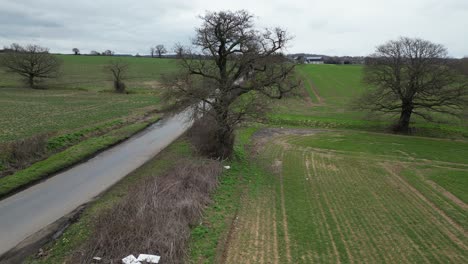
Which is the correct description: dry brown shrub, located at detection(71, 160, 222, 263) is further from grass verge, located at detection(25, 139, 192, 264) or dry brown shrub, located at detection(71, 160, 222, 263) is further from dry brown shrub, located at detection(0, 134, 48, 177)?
dry brown shrub, located at detection(0, 134, 48, 177)

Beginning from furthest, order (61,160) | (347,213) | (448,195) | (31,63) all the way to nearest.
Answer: (31,63), (61,160), (448,195), (347,213)

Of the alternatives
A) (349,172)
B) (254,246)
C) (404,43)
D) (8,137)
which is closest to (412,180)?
(349,172)

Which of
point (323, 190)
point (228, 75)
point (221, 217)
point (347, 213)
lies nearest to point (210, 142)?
point (228, 75)

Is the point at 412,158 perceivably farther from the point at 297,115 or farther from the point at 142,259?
the point at 142,259

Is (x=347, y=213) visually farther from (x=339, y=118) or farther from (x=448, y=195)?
(x=339, y=118)

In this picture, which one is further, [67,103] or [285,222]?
[67,103]

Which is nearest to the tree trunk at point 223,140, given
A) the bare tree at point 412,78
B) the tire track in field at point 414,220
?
the tire track in field at point 414,220

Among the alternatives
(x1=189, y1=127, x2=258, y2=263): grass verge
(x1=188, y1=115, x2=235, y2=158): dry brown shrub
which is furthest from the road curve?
(x1=189, y1=127, x2=258, y2=263): grass verge
